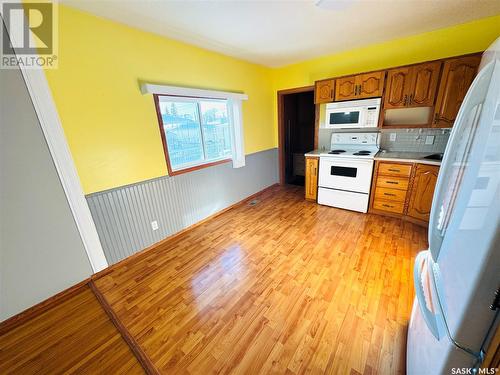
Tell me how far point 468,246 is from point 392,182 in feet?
8.10

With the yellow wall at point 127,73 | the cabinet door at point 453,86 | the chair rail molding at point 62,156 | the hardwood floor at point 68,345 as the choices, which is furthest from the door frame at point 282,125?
the hardwood floor at point 68,345

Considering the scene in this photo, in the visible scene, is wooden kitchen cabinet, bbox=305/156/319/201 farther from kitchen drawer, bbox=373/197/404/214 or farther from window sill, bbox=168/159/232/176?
window sill, bbox=168/159/232/176

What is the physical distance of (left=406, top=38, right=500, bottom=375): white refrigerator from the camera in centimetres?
56

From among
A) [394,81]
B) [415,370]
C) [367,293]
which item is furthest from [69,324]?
[394,81]

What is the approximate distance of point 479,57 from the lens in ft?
6.86

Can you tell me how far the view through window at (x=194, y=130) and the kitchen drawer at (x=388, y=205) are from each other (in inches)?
97.6

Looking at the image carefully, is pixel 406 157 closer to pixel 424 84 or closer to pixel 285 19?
pixel 424 84

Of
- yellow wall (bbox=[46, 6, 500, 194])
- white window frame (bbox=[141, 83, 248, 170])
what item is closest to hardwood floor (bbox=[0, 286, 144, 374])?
yellow wall (bbox=[46, 6, 500, 194])

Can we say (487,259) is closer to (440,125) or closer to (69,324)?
(69,324)

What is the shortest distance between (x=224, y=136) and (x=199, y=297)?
2.50m

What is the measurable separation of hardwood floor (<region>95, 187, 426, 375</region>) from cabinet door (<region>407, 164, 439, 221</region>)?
8.3 inches

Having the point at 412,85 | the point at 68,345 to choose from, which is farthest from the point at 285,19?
the point at 68,345

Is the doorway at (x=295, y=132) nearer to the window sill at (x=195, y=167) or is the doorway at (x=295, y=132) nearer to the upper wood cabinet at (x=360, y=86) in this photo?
the upper wood cabinet at (x=360, y=86)

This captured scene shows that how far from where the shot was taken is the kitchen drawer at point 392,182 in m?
2.64
